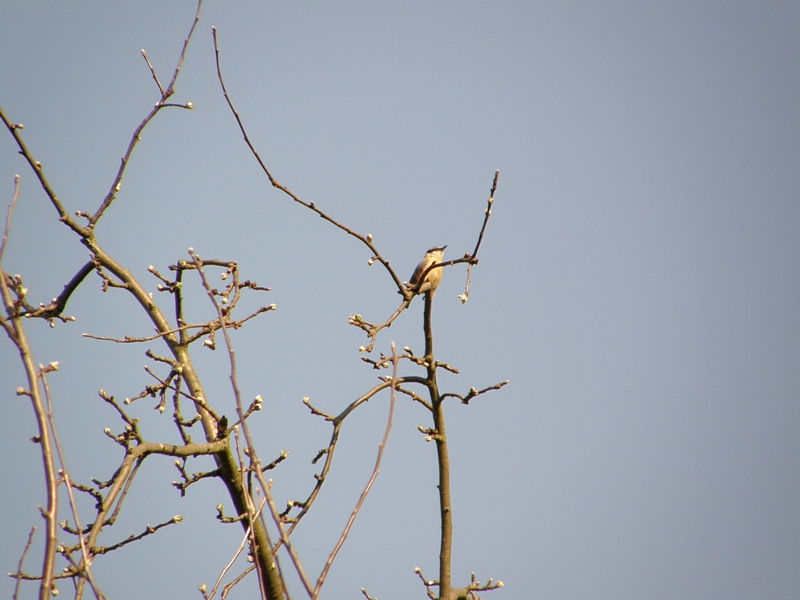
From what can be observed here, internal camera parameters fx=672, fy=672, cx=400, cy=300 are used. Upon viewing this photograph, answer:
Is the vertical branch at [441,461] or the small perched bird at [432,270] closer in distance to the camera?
the vertical branch at [441,461]

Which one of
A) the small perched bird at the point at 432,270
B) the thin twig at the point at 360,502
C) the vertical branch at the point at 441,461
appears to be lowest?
the thin twig at the point at 360,502

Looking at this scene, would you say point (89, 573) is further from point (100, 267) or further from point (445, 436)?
point (100, 267)

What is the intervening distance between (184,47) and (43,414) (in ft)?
7.36

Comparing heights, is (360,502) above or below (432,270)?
below

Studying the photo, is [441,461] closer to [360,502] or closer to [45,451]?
[360,502]

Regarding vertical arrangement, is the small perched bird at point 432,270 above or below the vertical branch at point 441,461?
above

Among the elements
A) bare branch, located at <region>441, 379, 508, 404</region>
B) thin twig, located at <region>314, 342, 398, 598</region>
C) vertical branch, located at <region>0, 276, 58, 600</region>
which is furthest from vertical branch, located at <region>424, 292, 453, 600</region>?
vertical branch, located at <region>0, 276, 58, 600</region>

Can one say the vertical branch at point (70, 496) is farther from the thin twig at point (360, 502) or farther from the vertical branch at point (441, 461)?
the vertical branch at point (441, 461)

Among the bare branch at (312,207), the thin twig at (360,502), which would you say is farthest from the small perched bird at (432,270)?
the thin twig at (360,502)

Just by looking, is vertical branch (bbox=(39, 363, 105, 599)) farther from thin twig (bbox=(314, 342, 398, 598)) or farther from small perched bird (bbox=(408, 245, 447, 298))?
small perched bird (bbox=(408, 245, 447, 298))

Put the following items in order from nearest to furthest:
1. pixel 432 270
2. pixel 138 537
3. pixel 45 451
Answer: pixel 45 451, pixel 138 537, pixel 432 270

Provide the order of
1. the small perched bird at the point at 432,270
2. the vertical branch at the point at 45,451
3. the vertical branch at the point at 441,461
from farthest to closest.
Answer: the small perched bird at the point at 432,270
the vertical branch at the point at 441,461
the vertical branch at the point at 45,451

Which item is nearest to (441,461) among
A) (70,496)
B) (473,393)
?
(473,393)

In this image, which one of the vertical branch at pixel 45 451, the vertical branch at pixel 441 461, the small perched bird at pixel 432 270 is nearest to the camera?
the vertical branch at pixel 45 451
